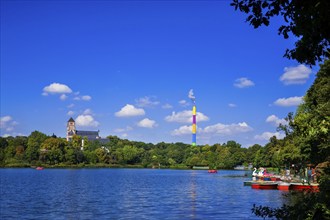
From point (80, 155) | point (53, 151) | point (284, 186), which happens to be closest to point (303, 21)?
point (284, 186)

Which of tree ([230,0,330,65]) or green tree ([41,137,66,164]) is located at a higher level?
green tree ([41,137,66,164])

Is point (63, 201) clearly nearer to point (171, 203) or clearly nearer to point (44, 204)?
point (44, 204)

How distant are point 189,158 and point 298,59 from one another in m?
189

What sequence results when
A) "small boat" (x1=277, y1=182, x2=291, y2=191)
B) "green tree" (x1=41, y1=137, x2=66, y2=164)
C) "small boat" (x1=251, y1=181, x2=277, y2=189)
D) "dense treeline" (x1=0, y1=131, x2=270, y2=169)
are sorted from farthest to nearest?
"dense treeline" (x1=0, y1=131, x2=270, y2=169) < "green tree" (x1=41, y1=137, x2=66, y2=164) < "small boat" (x1=251, y1=181, x2=277, y2=189) < "small boat" (x1=277, y1=182, x2=291, y2=191)

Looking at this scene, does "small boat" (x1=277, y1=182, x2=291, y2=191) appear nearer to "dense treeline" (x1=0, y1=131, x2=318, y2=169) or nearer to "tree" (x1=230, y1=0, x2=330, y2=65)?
"tree" (x1=230, y1=0, x2=330, y2=65)

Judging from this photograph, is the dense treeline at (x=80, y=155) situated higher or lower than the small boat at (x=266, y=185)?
higher

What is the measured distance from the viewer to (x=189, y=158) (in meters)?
197

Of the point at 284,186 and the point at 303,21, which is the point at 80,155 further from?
the point at 303,21

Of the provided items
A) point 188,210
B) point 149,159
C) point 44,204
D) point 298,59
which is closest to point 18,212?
point 44,204

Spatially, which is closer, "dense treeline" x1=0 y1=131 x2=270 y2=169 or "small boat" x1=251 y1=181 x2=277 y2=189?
"small boat" x1=251 y1=181 x2=277 y2=189

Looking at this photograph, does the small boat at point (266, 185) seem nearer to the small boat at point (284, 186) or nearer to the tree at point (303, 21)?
the small boat at point (284, 186)

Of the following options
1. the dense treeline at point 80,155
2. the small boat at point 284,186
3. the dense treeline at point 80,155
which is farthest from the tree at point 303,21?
the dense treeline at point 80,155

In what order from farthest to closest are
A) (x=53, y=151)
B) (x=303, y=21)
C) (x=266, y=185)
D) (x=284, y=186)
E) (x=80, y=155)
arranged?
(x=80, y=155), (x=53, y=151), (x=266, y=185), (x=284, y=186), (x=303, y=21)

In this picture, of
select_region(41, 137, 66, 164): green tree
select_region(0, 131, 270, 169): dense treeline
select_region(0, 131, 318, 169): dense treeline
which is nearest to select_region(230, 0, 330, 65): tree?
select_region(0, 131, 318, 169): dense treeline
